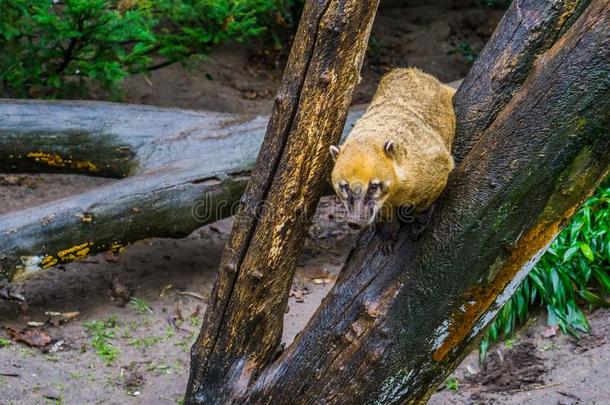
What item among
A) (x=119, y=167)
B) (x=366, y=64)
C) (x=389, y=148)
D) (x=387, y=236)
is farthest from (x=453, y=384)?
(x=366, y=64)

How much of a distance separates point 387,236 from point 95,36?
4065mm

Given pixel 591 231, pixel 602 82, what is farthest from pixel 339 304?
pixel 591 231

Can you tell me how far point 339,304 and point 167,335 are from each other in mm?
2442

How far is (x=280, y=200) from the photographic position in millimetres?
3764

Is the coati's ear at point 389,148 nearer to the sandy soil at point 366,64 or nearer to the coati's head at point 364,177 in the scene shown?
the coati's head at point 364,177

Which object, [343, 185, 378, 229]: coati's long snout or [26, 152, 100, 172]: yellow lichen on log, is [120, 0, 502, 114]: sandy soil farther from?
[343, 185, 378, 229]: coati's long snout

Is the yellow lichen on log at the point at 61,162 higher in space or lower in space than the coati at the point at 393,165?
lower

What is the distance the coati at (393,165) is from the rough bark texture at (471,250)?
16 centimetres

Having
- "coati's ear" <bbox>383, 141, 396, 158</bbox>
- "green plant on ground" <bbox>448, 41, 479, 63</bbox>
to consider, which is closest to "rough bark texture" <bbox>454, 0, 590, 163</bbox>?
"coati's ear" <bbox>383, 141, 396, 158</bbox>

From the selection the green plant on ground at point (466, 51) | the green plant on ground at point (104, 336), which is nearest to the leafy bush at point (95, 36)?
the green plant on ground at point (104, 336)

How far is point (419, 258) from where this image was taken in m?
3.38

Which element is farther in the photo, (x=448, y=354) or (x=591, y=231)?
(x=591, y=231)

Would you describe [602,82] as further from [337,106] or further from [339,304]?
[339,304]

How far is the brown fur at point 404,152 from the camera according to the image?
363 cm
